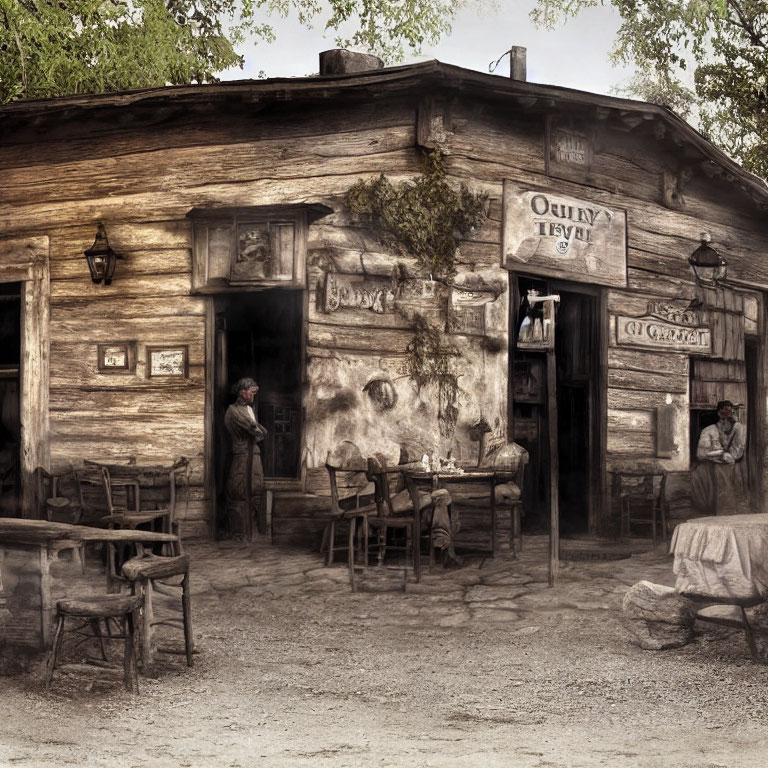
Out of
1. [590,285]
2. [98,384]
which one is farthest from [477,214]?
[98,384]

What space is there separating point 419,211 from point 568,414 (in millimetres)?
3315

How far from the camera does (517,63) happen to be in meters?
11.5

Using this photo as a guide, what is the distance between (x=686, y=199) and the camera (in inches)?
478

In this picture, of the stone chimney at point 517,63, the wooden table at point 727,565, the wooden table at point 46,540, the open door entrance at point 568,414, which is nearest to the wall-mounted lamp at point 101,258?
the open door entrance at point 568,414

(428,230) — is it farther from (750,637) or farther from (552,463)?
(750,637)

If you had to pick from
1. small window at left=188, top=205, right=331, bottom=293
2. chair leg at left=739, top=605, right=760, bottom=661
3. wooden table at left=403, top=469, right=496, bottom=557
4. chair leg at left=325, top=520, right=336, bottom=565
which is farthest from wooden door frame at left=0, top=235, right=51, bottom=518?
chair leg at left=739, top=605, right=760, bottom=661

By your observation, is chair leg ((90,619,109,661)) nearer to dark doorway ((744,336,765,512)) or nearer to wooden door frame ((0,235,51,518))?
wooden door frame ((0,235,51,518))

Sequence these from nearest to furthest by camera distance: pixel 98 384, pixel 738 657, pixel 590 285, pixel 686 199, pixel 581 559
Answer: pixel 738 657, pixel 581 559, pixel 98 384, pixel 590 285, pixel 686 199

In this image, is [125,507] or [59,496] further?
[59,496]

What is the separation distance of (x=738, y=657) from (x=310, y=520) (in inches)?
186

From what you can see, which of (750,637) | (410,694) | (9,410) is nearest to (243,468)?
(9,410)

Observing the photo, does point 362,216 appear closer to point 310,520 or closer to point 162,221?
point 162,221

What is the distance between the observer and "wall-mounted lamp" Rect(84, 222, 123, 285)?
10156mm

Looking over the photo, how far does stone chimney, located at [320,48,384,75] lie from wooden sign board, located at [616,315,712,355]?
13.1ft
